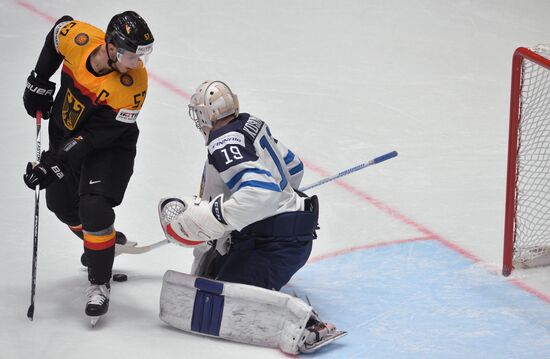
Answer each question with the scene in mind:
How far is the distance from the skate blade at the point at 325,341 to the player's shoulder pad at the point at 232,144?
689 mm

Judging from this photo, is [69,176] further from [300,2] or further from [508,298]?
[300,2]

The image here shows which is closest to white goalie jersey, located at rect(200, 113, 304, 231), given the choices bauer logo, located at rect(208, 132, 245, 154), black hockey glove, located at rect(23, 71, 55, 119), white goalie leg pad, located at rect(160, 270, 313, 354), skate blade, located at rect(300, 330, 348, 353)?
bauer logo, located at rect(208, 132, 245, 154)

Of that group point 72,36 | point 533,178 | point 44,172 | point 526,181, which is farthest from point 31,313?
point 533,178

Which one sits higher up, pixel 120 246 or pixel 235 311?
pixel 235 311

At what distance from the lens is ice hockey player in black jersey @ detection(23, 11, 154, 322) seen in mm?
3707

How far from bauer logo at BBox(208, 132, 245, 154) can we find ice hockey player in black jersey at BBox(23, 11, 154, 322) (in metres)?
0.39

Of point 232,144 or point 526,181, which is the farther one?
point 526,181

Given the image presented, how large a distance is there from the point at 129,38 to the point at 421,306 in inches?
61.2

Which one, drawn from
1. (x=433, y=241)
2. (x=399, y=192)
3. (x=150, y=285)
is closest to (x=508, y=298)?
(x=433, y=241)

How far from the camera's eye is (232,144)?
3609 millimetres

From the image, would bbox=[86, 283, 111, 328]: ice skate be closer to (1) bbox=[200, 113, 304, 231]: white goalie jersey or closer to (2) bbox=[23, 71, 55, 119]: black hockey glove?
(1) bbox=[200, 113, 304, 231]: white goalie jersey

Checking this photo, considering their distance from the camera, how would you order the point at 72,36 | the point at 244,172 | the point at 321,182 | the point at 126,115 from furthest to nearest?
the point at 321,182, the point at 72,36, the point at 126,115, the point at 244,172

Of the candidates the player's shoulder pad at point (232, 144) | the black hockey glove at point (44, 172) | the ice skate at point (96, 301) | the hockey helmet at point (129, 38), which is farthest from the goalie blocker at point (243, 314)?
the hockey helmet at point (129, 38)

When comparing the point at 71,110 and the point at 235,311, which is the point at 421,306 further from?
the point at 71,110
